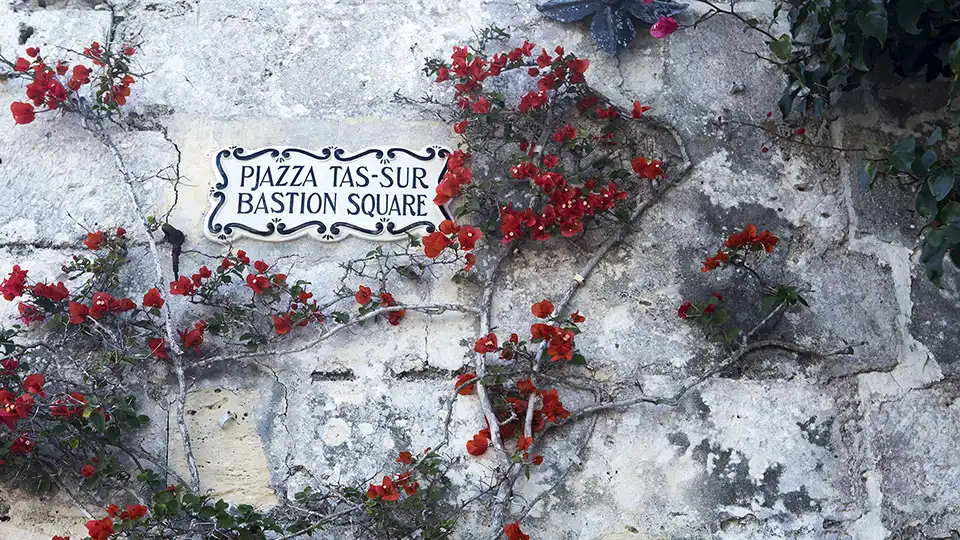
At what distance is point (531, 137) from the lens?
281cm


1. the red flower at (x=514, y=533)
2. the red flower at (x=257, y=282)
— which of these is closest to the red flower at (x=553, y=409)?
the red flower at (x=514, y=533)

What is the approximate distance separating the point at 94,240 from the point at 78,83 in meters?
0.44

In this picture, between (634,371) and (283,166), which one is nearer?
(634,371)

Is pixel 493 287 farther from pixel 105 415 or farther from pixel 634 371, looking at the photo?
pixel 105 415

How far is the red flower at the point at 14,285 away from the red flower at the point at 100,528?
1.81 feet

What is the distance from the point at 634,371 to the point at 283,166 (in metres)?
0.94

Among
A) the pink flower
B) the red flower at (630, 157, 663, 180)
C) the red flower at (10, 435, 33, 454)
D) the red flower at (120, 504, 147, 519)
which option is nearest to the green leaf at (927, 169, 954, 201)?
the red flower at (630, 157, 663, 180)

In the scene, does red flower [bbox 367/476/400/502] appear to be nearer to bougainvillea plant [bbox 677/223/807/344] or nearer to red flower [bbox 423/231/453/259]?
red flower [bbox 423/231/453/259]

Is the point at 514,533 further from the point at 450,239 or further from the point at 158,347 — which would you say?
the point at 158,347

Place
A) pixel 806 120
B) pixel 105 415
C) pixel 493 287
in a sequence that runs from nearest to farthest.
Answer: pixel 105 415 < pixel 493 287 < pixel 806 120

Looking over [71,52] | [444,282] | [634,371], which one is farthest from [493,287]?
[71,52]

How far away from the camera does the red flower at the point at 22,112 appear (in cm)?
277

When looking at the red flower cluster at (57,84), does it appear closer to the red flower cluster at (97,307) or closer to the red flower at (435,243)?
the red flower cluster at (97,307)

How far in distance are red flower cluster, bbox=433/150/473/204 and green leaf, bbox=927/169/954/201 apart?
982mm
